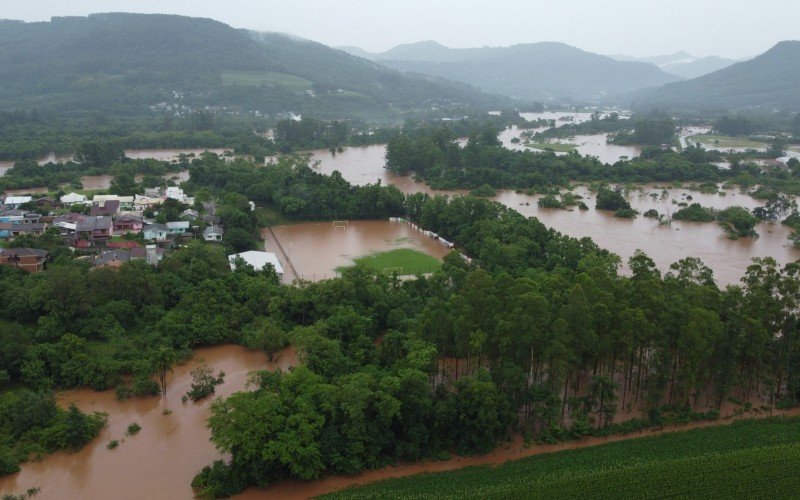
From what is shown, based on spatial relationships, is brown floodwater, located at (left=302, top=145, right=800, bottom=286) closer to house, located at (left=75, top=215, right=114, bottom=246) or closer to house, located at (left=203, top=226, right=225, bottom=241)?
house, located at (left=203, top=226, right=225, bottom=241)

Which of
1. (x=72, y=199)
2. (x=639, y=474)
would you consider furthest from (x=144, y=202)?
(x=639, y=474)

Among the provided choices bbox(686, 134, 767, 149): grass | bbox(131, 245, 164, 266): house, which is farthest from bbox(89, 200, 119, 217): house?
bbox(686, 134, 767, 149): grass

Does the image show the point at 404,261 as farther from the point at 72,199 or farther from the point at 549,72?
the point at 549,72

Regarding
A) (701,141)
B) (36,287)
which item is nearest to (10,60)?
(36,287)

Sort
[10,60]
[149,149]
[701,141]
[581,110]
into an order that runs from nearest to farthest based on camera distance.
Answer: [149,149]
[701,141]
[10,60]
[581,110]

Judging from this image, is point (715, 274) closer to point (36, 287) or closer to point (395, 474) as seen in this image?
point (395, 474)

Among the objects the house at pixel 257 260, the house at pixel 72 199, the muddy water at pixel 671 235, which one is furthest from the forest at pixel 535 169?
the house at pixel 72 199
